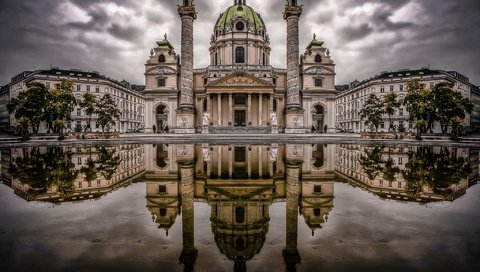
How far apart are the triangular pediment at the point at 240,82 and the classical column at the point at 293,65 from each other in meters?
4.60

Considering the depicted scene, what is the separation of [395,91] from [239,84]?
49408mm

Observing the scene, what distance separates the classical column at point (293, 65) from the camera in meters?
50.8

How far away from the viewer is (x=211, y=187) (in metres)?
9.02

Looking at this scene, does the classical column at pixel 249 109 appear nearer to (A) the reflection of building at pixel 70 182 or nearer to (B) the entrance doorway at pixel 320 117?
(B) the entrance doorway at pixel 320 117

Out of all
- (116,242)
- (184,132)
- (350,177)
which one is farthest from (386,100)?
(116,242)

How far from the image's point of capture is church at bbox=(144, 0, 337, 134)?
52.5 m

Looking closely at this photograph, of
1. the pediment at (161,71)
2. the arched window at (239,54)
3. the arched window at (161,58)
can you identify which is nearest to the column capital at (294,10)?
the arched window at (239,54)

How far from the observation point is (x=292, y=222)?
566 centimetres

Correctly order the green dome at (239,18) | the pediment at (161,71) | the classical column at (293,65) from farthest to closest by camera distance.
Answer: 1. the green dome at (239,18)
2. the pediment at (161,71)
3. the classical column at (293,65)

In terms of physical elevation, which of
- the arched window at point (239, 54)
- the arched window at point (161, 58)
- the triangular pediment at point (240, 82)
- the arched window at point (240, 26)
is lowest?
the triangular pediment at point (240, 82)

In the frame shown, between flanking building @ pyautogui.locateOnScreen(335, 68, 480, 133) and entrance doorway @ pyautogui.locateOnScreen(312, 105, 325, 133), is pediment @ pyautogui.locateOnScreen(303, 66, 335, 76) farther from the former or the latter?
flanking building @ pyautogui.locateOnScreen(335, 68, 480, 133)

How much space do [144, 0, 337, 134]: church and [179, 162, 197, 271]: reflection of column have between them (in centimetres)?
4127

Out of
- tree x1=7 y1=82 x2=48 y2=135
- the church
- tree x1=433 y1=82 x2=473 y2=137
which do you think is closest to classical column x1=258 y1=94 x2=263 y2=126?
the church

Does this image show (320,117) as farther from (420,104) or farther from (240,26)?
(240,26)
